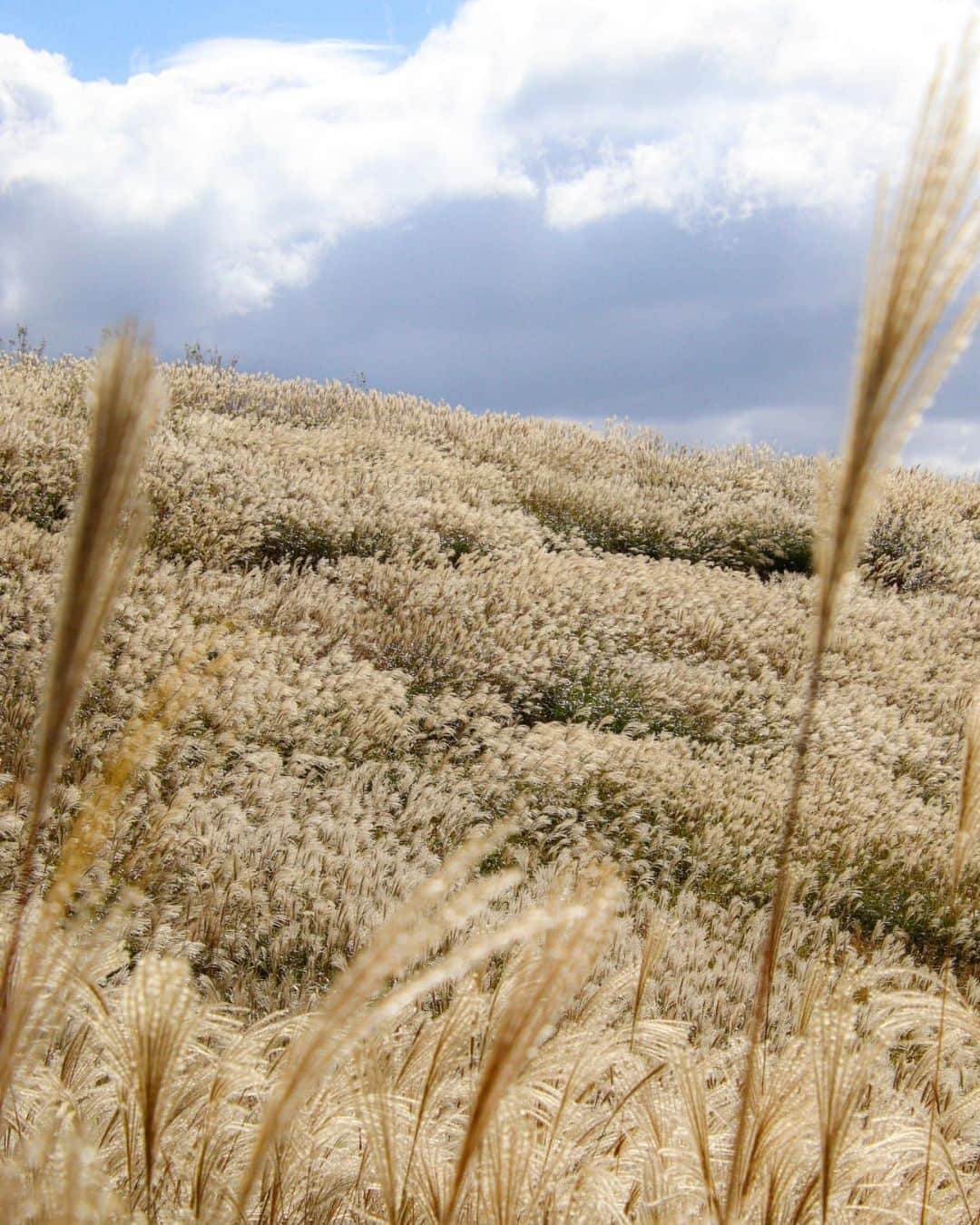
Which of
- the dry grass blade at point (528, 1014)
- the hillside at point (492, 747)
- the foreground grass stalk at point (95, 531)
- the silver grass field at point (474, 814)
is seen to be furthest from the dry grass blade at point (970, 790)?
the foreground grass stalk at point (95, 531)

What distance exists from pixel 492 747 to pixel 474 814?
1.16 meters

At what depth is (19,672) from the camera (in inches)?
262

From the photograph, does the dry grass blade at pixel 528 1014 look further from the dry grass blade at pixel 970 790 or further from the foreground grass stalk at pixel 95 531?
the dry grass blade at pixel 970 790

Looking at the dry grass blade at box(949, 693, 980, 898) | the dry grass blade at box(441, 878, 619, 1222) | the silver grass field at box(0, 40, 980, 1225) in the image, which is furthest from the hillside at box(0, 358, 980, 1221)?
the dry grass blade at box(441, 878, 619, 1222)

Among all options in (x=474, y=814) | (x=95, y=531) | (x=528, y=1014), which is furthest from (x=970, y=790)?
(x=474, y=814)

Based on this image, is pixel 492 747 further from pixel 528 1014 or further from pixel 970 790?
pixel 528 1014

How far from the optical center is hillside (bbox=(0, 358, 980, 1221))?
9.82ft

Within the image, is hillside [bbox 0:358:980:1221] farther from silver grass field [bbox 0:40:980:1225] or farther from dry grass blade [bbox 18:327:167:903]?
dry grass blade [bbox 18:327:167:903]

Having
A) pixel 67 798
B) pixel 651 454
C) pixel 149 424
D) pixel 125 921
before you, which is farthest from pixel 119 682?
pixel 651 454

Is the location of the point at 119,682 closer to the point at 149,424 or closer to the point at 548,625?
the point at 548,625

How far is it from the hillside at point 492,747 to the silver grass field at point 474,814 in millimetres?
39

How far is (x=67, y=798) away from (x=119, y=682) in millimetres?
1650

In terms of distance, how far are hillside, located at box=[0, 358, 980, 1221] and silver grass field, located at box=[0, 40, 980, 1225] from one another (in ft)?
0.13

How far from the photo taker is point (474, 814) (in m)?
6.98
